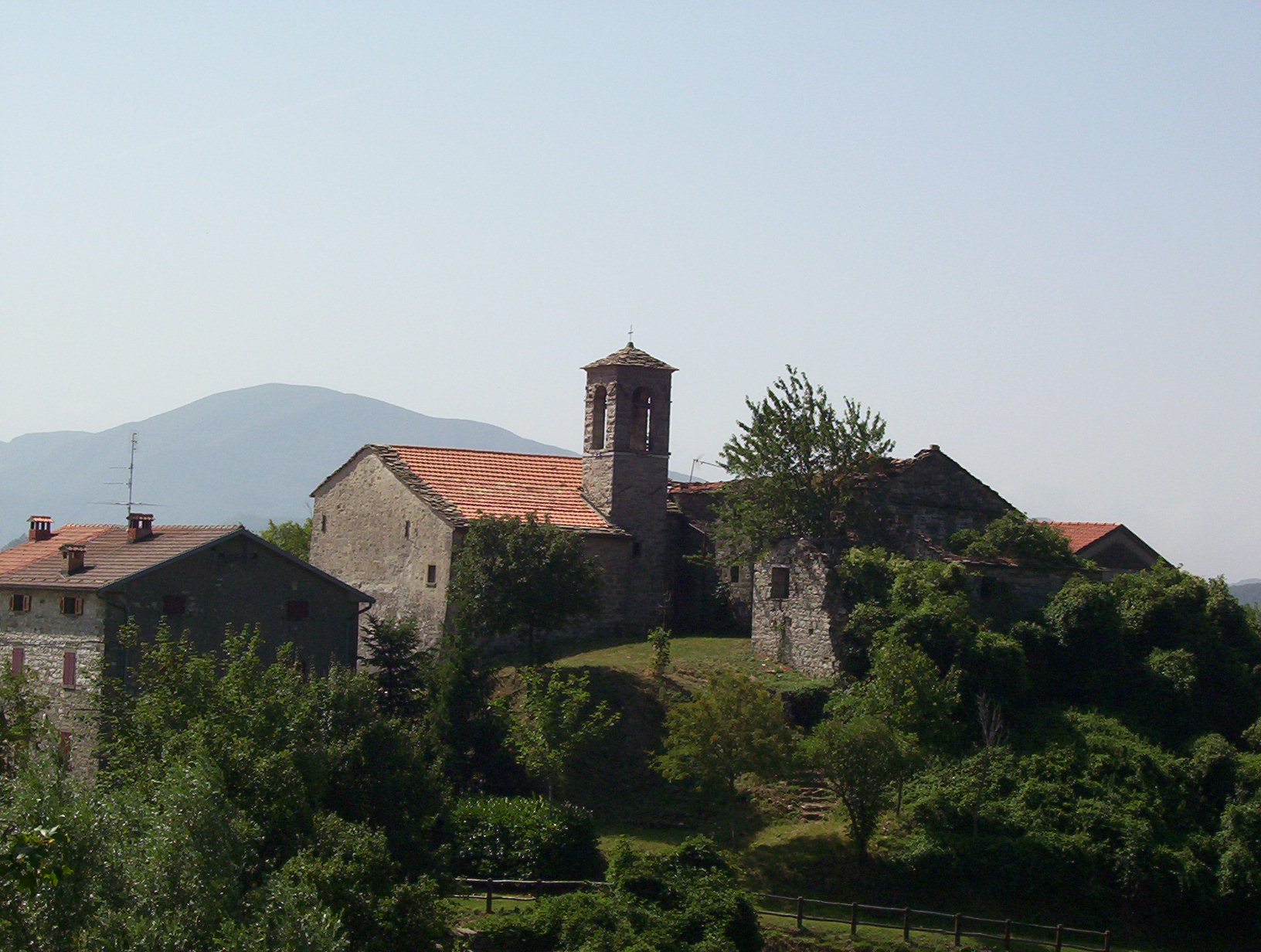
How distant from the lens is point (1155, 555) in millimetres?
47812

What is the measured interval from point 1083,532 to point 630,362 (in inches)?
610

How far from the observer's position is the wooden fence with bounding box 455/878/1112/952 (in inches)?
1127

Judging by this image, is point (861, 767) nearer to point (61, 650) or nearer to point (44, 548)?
point (61, 650)

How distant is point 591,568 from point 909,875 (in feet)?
42.6

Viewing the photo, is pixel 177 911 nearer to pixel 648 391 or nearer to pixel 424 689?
pixel 424 689

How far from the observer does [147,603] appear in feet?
119

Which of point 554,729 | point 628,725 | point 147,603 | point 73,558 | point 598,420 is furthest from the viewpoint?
point 598,420

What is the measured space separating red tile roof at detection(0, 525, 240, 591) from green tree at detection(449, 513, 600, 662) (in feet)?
20.1

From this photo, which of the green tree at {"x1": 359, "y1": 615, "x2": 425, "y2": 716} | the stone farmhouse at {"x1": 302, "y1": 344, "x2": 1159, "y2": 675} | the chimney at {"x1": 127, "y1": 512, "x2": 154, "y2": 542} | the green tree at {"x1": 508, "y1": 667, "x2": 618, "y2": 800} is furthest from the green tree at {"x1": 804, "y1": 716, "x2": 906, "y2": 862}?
the chimney at {"x1": 127, "y1": 512, "x2": 154, "y2": 542}

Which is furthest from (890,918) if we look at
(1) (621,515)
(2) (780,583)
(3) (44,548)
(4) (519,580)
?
(3) (44,548)

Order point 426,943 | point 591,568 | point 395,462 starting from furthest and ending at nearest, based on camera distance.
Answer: point 395,462, point 591,568, point 426,943

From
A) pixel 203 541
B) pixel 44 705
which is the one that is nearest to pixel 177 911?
pixel 44 705

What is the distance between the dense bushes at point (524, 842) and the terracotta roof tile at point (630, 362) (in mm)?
17525

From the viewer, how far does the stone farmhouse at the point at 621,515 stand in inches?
1657
